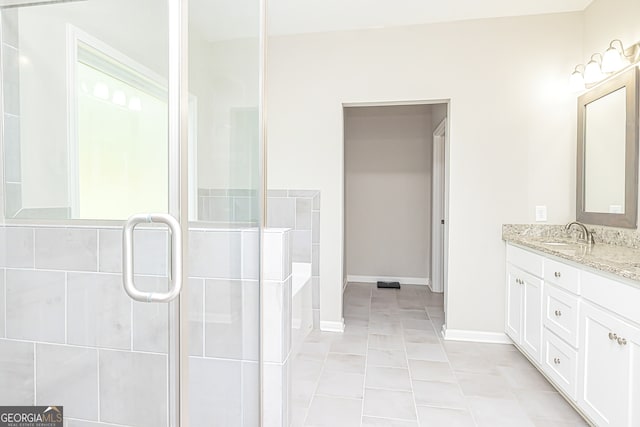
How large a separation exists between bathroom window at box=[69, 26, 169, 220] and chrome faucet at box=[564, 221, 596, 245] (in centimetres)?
279

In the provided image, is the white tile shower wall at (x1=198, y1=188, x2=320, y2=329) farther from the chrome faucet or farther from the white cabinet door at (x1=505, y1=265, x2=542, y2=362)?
the chrome faucet

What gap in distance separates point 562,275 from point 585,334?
35 centimetres

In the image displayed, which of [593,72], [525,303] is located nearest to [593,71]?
[593,72]

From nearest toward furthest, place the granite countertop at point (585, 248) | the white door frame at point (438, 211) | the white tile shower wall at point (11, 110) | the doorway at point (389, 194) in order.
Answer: the white tile shower wall at point (11, 110) → the granite countertop at point (585, 248) → the white door frame at point (438, 211) → the doorway at point (389, 194)

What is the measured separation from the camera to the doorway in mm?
4953

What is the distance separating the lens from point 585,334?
178 centimetres

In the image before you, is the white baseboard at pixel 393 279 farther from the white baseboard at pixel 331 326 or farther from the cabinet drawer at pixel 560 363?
the cabinet drawer at pixel 560 363

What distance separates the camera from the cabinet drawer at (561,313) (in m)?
1.88

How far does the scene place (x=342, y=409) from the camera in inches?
78.4

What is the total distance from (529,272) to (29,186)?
2.83 meters

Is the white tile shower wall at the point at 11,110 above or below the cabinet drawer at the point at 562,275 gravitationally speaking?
above

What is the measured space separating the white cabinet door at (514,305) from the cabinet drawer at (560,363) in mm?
440

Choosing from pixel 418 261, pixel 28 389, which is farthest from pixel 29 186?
pixel 418 261

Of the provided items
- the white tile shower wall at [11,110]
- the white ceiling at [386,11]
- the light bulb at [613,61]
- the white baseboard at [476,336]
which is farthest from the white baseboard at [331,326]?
the light bulb at [613,61]
